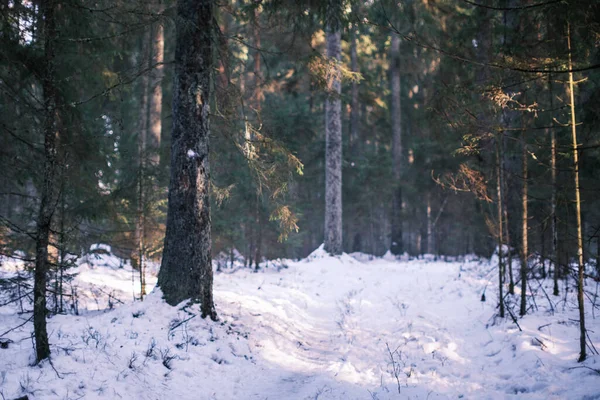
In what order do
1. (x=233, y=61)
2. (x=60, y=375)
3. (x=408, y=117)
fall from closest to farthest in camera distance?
1. (x=60, y=375)
2. (x=233, y=61)
3. (x=408, y=117)

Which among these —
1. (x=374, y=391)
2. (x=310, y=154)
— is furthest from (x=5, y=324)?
(x=310, y=154)

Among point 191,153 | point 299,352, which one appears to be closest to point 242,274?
point 299,352

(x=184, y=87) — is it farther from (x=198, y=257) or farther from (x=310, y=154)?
(x=310, y=154)

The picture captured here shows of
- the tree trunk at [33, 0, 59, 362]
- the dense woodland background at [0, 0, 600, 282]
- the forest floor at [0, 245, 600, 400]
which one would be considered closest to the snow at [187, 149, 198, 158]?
the dense woodland background at [0, 0, 600, 282]

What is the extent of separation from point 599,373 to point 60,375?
614 cm

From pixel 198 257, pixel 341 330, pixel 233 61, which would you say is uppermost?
pixel 233 61

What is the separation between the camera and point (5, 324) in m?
6.18

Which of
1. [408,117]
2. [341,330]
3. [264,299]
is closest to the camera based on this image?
[341,330]

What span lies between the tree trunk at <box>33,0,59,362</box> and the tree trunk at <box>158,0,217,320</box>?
234 centimetres

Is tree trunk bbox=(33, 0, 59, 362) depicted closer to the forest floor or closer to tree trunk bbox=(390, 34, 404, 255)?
the forest floor

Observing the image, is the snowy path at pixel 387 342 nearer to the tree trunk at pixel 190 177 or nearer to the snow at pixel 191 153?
the tree trunk at pixel 190 177

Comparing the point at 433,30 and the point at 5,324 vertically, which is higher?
the point at 433,30

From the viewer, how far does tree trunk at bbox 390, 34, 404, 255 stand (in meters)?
24.6

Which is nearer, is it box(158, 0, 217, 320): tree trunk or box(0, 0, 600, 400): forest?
box(0, 0, 600, 400): forest
